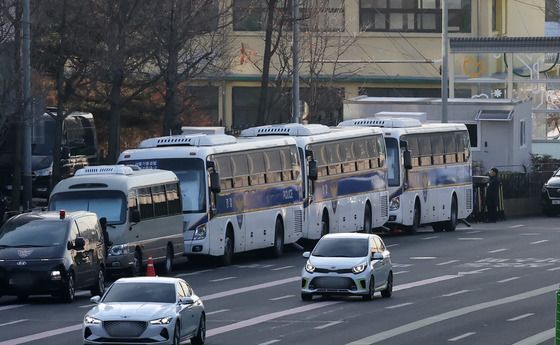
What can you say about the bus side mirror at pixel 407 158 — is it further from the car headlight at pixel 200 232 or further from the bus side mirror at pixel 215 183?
the car headlight at pixel 200 232

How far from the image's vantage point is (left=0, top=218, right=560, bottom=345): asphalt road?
2377 cm

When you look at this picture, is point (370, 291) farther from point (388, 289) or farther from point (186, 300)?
point (186, 300)

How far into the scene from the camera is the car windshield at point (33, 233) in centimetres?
2934

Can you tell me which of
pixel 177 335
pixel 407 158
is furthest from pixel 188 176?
pixel 177 335

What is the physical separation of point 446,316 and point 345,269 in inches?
108

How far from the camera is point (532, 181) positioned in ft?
205

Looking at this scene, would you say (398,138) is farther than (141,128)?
No

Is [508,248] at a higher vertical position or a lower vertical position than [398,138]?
lower

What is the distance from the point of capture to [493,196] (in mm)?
57000

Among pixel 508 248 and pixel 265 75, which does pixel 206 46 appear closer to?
pixel 265 75

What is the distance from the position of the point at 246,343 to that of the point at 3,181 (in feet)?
88.1

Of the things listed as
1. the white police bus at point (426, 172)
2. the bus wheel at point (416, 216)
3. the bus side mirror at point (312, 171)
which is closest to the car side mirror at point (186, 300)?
the bus side mirror at point (312, 171)

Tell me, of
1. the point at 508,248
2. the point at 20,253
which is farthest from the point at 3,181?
the point at 20,253

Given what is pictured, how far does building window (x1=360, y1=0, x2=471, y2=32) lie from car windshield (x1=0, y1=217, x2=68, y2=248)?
57.4m
